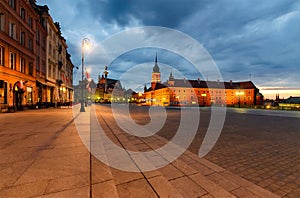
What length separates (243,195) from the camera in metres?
2.71

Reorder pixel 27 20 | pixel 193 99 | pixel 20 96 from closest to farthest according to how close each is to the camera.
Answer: pixel 20 96
pixel 27 20
pixel 193 99

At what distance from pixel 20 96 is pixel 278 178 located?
2579cm

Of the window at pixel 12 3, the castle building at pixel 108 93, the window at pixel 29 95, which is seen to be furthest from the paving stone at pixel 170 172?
the castle building at pixel 108 93

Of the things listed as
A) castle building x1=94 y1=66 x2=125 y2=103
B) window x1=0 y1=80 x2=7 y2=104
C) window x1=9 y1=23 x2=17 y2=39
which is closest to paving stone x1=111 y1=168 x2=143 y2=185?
window x1=0 y1=80 x2=7 y2=104

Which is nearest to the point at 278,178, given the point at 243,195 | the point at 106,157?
the point at 243,195

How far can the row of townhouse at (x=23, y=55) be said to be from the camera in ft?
55.3

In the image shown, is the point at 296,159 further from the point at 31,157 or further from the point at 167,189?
the point at 31,157

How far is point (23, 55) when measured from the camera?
20906 mm

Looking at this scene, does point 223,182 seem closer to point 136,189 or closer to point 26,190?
point 136,189

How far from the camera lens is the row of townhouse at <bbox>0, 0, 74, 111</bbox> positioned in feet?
55.3

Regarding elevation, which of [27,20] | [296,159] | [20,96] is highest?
[27,20]

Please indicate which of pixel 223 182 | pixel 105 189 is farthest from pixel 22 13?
pixel 223 182

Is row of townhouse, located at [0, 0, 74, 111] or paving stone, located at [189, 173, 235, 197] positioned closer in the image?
paving stone, located at [189, 173, 235, 197]

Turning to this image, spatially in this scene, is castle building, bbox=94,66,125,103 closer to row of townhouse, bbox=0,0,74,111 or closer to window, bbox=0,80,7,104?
row of townhouse, bbox=0,0,74,111
